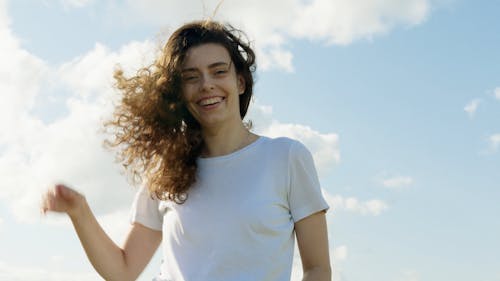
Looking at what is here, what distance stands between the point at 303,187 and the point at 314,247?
431mm

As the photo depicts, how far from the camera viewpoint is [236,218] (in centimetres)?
476

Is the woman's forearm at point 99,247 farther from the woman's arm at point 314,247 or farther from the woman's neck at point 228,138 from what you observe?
the woman's arm at point 314,247

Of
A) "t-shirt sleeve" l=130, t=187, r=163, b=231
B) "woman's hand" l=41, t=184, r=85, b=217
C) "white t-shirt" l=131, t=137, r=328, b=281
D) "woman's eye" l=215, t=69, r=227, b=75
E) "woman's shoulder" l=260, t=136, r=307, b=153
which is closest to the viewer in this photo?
"woman's hand" l=41, t=184, r=85, b=217

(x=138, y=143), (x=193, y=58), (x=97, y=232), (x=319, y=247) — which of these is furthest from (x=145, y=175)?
(x=319, y=247)

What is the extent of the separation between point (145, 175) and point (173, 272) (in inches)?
37.1

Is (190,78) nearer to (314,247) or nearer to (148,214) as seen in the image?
(148,214)

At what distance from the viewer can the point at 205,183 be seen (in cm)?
508

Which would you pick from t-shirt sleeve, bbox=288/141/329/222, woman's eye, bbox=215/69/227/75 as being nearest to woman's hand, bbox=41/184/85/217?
woman's eye, bbox=215/69/227/75

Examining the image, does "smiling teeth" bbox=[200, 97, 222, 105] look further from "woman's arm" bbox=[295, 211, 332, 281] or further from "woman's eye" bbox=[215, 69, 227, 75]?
"woman's arm" bbox=[295, 211, 332, 281]

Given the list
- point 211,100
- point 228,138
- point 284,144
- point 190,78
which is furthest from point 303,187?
point 190,78

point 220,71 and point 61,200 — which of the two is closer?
point 61,200

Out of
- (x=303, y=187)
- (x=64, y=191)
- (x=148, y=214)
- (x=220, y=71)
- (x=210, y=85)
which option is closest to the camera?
(x=64, y=191)

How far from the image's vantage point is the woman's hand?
4.41 meters

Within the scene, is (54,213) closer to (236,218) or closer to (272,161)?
(236,218)
